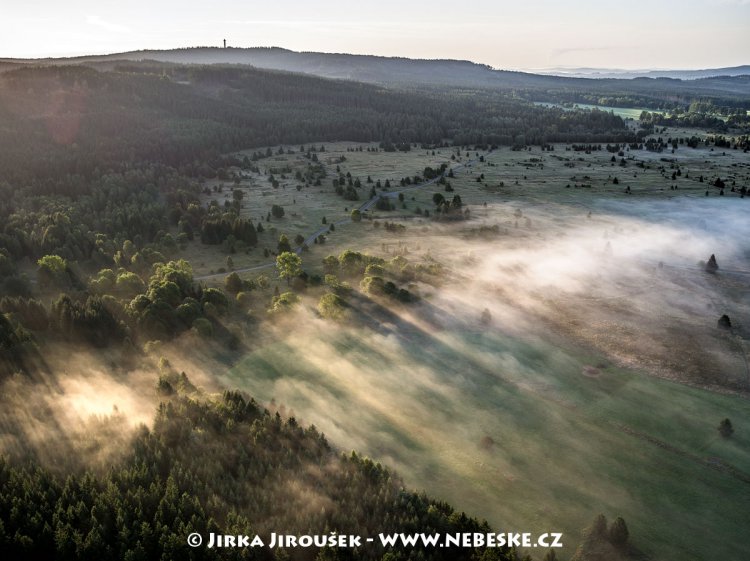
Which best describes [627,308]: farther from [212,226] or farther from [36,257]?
[36,257]

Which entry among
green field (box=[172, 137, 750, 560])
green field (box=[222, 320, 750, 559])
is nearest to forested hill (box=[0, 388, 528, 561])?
green field (box=[222, 320, 750, 559])

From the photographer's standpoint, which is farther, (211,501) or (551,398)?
(551,398)

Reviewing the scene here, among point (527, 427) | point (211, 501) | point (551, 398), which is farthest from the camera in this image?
point (551, 398)

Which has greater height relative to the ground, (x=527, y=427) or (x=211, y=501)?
(x=211, y=501)

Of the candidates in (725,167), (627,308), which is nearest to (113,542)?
(627,308)

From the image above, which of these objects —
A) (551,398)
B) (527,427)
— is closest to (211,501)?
(527,427)

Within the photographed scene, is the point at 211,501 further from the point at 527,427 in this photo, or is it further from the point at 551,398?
the point at 551,398

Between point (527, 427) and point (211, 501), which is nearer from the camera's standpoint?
point (211, 501)

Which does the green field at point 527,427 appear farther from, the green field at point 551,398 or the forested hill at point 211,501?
the forested hill at point 211,501

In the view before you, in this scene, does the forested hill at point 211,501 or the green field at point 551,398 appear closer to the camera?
the forested hill at point 211,501

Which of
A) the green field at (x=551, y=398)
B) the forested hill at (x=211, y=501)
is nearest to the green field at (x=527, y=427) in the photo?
the green field at (x=551, y=398)

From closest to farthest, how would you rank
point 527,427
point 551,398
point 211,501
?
point 211,501 → point 527,427 → point 551,398

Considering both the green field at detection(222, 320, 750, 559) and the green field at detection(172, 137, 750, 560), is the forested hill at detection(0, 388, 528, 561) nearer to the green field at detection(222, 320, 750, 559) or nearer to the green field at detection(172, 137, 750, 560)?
the green field at detection(222, 320, 750, 559)
